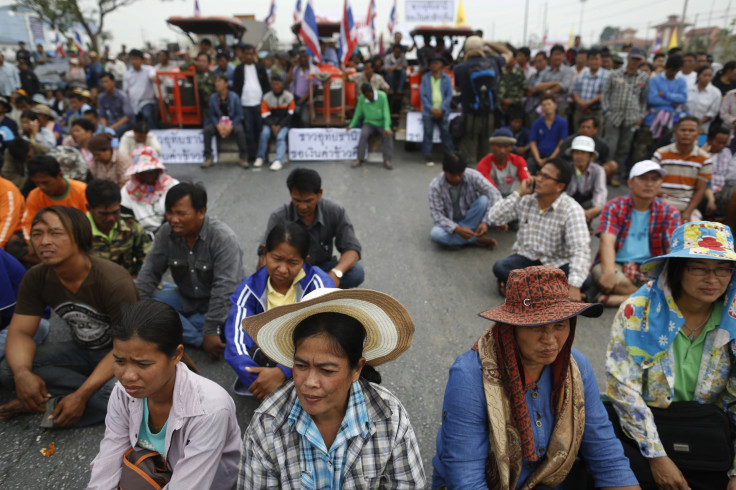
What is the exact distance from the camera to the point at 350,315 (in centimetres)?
179

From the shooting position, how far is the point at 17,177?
18.9 feet

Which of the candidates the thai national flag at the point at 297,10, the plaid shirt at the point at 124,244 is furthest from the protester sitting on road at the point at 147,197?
the thai national flag at the point at 297,10

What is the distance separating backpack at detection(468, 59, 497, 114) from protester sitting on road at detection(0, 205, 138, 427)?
25.1 feet

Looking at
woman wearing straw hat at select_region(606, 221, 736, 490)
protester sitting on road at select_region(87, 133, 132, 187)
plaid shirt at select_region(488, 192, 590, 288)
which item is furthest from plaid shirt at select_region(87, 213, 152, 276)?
woman wearing straw hat at select_region(606, 221, 736, 490)

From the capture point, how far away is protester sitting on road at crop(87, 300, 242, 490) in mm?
1877

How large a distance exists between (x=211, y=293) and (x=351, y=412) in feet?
6.77

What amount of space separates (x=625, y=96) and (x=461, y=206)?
4.68 m

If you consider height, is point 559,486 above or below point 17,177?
below

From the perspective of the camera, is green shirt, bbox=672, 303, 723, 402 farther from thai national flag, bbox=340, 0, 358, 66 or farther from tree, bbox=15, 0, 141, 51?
tree, bbox=15, 0, 141, 51

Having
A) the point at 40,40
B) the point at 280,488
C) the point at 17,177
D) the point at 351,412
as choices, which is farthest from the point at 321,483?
the point at 40,40

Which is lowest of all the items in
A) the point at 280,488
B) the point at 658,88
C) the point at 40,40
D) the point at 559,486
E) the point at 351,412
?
the point at 559,486

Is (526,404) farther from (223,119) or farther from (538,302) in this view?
(223,119)

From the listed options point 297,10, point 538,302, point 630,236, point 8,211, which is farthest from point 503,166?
point 297,10

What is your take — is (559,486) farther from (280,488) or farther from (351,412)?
(280,488)
